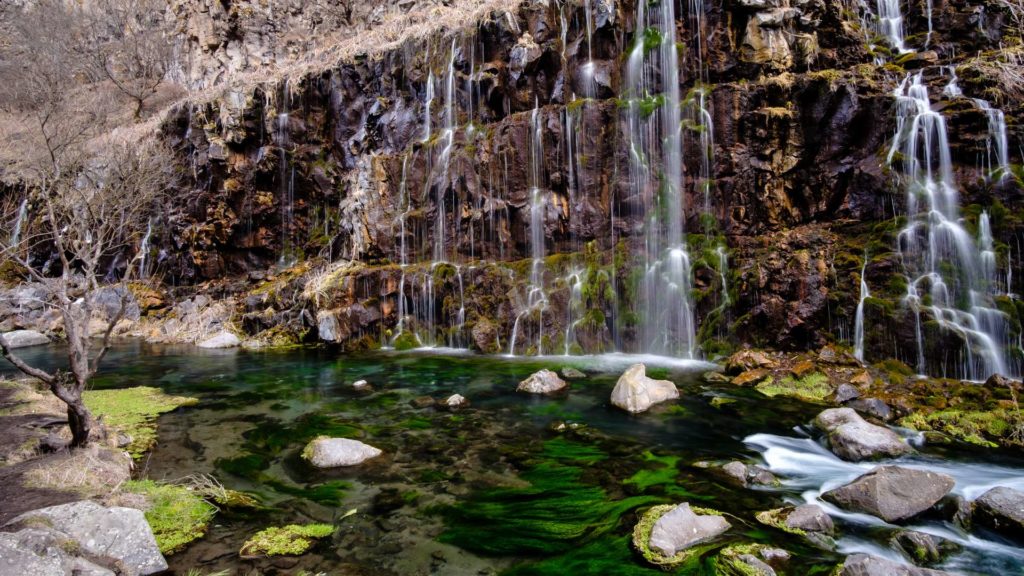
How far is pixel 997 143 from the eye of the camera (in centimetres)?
1207

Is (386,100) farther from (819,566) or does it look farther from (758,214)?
(819,566)

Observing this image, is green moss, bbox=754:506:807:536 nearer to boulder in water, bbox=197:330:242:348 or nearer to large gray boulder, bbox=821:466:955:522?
large gray boulder, bbox=821:466:955:522

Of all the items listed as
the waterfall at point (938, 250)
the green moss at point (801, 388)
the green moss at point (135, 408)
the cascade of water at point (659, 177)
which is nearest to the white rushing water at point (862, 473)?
the green moss at point (801, 388)

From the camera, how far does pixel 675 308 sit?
15594mm

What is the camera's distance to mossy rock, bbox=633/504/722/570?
15.1 feet

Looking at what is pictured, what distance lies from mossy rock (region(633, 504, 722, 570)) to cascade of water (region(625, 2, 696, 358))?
33.7ft

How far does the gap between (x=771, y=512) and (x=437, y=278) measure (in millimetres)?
14940

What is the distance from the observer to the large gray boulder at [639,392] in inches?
381

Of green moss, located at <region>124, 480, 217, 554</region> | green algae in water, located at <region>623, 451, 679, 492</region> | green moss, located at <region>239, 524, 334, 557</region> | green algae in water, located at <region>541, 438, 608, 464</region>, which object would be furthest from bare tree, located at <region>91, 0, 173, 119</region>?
green algae in water, located at <region>623, 451, 679, 492</region>

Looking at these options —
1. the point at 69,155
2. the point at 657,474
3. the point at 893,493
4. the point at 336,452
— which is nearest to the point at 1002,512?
the point at 893,493

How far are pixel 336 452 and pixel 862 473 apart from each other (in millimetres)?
7419

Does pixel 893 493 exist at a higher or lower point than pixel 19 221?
lower

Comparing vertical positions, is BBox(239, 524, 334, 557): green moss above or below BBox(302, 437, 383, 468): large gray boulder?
below

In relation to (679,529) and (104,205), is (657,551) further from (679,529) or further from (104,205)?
(104,205)
